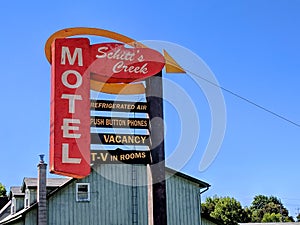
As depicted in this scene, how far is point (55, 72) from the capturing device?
929 cm

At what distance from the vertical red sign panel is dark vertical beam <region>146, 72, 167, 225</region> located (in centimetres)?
122

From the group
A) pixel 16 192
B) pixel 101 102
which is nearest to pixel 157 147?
pixel 101 102

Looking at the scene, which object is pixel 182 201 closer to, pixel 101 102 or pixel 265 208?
pixel 101 102

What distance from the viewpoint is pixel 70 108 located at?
30.3 ft

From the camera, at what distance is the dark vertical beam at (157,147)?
9.61m

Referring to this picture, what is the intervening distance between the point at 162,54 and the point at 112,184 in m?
15.8

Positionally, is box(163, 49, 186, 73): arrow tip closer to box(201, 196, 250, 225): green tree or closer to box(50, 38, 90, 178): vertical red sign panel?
box(50, 38, 90, 178): vertical red sign panel

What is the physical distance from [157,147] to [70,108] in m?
1.70

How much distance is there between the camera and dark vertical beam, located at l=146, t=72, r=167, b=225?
961cm

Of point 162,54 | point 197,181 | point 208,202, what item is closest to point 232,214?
point 208,202

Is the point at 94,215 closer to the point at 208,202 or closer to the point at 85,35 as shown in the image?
the point at 85,35

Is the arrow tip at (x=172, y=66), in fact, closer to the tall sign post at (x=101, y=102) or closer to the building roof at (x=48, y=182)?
the tall sign post at (x=101, y=102)

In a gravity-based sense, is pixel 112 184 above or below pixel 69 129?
above

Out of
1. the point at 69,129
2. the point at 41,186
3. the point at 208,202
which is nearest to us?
the point at 69,129
